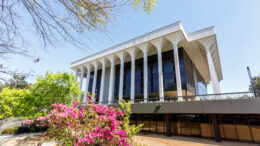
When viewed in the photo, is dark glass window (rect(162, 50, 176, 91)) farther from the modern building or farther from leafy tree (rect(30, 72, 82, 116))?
leafy tree (rect(30, 72, 82, 116))

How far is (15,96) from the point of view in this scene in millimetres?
17031

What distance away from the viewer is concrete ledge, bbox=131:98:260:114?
927 centimetres

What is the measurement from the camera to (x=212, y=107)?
417 inches

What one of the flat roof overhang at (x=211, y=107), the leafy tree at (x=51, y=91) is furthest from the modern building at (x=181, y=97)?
the leafy tree at (x=51, y=91)

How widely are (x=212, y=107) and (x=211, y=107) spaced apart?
0.08 m

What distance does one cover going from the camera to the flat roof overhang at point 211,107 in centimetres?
927

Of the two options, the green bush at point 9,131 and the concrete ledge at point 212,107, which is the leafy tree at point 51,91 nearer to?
the green bush at point 9,131

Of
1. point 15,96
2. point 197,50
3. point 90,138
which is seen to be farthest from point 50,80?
point 197,50

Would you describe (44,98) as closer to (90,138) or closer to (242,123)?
(90,138)

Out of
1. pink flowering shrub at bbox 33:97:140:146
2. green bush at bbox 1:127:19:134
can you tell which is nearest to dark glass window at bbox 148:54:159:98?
pink flowering shrub at bbox 33:97:140:146

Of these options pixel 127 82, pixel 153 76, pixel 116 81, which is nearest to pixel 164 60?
pixel 153 76

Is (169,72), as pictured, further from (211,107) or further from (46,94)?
(46,94)

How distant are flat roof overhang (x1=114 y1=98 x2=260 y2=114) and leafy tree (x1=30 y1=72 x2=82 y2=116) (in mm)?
9393

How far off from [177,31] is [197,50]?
7039 millimetres
